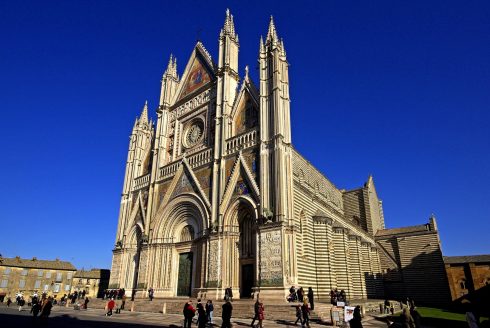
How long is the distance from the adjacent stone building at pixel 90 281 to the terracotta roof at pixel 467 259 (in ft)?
164

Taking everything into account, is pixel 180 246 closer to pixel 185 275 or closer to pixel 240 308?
pixel 185 275

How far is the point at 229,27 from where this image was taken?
3061 cm

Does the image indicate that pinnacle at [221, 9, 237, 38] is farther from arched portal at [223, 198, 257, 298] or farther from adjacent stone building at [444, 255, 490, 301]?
adjacent stone building at [444, 255, 490, 301]

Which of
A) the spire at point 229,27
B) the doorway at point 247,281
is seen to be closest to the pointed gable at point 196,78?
the spire at point 229,27

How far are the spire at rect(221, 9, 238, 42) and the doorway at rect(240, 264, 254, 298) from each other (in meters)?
19.9

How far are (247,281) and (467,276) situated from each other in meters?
27.0

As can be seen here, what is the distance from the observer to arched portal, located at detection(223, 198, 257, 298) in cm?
2186

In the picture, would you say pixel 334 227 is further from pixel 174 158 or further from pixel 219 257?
pixel 174 158

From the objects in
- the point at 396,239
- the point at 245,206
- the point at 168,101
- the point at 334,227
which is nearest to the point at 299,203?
the point at 245,206

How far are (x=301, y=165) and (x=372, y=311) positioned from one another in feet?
39.6

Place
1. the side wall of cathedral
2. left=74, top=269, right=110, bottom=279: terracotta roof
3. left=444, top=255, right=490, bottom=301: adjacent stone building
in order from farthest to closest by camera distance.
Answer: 1. left=74, top=269, right=110, bottom=279: terracotta roof
2. left=444, top=255, right=490, bottom=301: adjacent stone building
3. the side wall of cathedral

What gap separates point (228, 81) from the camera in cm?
2839

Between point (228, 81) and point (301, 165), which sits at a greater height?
point (228, 81)

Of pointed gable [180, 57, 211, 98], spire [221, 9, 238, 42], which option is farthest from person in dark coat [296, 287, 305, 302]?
spire [221, 9, 238, 42]
